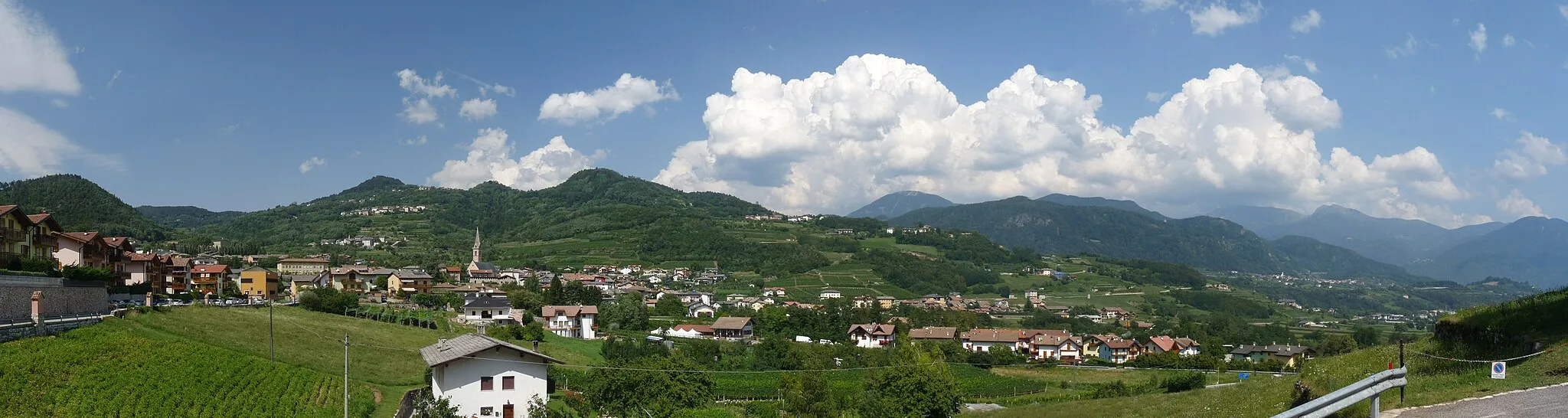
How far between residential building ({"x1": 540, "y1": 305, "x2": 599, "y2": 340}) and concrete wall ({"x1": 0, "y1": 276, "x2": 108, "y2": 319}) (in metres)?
40.4

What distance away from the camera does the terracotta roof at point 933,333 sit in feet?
261

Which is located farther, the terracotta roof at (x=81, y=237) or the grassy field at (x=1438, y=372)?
Result: the terracotta roof at (x=81, y=237)

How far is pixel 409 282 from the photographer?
3605 inches

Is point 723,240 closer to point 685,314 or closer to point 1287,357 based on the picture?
point 685,314

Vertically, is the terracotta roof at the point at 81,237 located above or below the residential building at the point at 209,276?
above

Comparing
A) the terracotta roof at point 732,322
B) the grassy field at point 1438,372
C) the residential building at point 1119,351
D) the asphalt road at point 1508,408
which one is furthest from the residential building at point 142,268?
the residential building at point 1119,351

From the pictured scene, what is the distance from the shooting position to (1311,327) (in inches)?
4525

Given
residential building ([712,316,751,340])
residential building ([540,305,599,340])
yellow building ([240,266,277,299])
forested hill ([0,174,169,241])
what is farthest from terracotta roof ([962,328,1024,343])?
forested hill ([0,174,169,241])

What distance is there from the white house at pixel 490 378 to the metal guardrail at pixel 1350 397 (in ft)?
84.6

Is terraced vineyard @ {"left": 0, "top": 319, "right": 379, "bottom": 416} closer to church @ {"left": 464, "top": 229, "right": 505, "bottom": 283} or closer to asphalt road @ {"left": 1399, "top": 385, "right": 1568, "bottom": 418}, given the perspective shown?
asphalt road @ {"left": 1399, "top": 385, "right": 1568, "bottom": 418}

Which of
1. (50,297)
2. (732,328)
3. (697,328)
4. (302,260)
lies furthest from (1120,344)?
(302,260)

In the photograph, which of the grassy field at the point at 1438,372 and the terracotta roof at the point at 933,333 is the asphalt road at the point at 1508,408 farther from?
the terracotta roof at the point at 933,333

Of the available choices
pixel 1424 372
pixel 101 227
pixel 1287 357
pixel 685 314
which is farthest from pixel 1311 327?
pixel 101 227

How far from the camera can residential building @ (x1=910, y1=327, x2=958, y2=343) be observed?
78625mm
